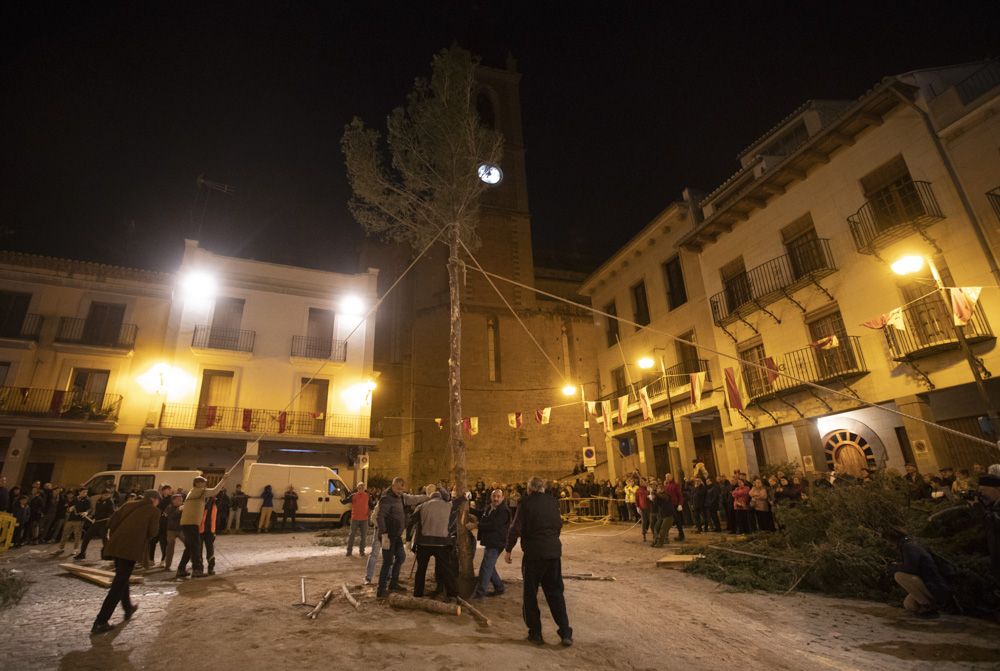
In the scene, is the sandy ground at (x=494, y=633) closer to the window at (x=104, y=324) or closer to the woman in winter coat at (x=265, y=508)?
the woman in winter coat at (x=265, y=508)

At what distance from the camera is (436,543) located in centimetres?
652

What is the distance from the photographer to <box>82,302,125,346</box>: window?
2022 centimetres

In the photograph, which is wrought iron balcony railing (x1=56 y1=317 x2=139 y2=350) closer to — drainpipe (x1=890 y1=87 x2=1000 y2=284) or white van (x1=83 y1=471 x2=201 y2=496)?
white van (x1=83 y1=471 x2=201 y2=496)

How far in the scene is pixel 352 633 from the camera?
5.26 m

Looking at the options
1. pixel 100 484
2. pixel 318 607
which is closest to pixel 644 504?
pixel 318 607

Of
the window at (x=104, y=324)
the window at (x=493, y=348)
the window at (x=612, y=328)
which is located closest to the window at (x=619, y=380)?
the window at (x=612, y=328)

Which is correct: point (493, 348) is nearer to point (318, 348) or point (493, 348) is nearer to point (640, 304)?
point (640, 304)

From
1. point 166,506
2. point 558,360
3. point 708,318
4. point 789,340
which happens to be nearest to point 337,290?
point 558,360

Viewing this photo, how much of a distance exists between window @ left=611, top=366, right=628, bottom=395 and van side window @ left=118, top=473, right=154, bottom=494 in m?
19.4

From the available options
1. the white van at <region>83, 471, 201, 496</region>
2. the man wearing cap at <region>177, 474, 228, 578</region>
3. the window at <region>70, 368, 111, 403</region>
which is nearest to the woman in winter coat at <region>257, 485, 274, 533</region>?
the white van at <region>83, 471, 201, 496</region>

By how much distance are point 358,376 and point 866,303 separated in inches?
781

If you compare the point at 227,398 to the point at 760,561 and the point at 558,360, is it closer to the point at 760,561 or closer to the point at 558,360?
the point at 558,360

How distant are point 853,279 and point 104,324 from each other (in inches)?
1099

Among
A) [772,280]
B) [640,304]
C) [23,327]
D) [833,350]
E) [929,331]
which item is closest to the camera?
[929,331]
